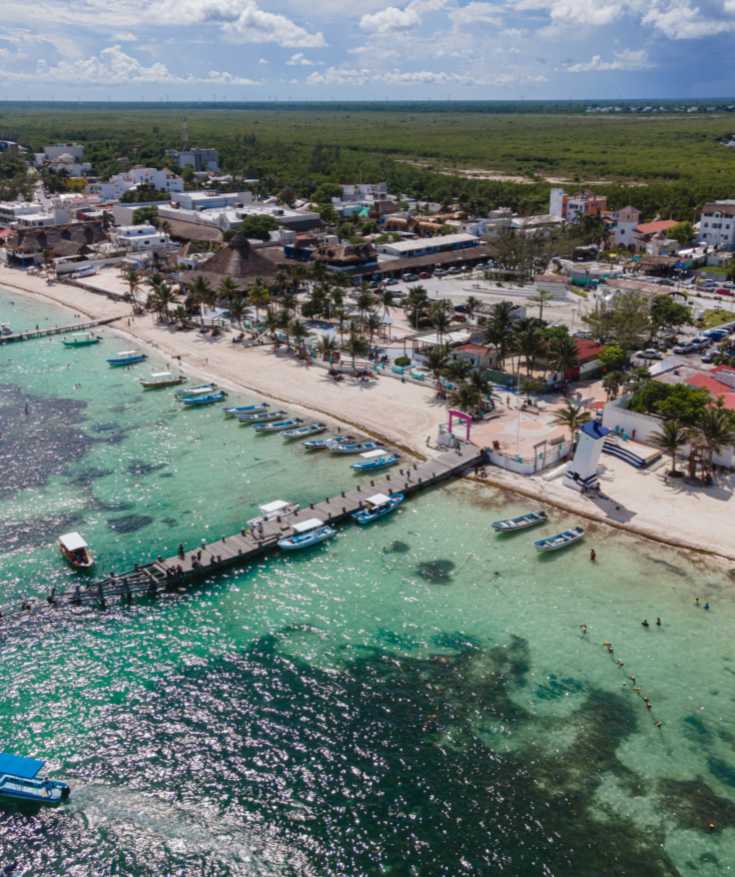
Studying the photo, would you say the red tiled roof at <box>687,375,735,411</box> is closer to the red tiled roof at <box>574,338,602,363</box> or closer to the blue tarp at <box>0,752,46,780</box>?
the red tiled roof at <box>574,338,602,363</box>

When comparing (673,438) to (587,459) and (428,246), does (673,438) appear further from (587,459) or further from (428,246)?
(428,246)

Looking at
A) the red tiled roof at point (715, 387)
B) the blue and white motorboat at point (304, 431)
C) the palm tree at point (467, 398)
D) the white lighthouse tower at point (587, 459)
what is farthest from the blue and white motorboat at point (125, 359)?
the red tiled roof at point (715, 387)

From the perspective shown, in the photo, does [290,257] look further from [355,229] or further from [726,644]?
[726,644]

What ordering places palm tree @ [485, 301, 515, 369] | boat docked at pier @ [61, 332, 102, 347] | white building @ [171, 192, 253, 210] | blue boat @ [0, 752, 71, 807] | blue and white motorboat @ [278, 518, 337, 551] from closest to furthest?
blue boat @ [0, 752, 71, 807] < blue and white motorboat @ [278, 518, 337, 551] < palm tree @ [485, 301, 515, 369] < boat docked at pier @ [61, 332, 102, 347] < white building @ [171, 192, 253, 210]

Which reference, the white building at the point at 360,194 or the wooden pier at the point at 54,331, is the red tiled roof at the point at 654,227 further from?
the wooden pier at the point at 54,331

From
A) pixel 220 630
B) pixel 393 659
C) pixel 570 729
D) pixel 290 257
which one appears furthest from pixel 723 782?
pixel 290 257

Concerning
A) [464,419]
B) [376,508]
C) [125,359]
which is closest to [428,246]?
[125,359]

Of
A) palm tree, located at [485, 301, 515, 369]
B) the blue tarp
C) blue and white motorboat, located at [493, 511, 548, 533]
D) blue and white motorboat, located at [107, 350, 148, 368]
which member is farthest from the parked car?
the blue tarp
